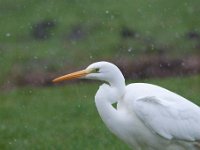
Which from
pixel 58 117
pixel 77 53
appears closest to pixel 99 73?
pixel 58 117

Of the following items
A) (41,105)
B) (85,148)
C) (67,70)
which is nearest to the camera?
(85,148)

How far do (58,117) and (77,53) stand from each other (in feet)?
22.7

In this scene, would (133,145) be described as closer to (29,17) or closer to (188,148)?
(188,148)

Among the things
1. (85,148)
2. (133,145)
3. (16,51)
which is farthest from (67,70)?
(133,145)

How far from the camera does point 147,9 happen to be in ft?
95.2

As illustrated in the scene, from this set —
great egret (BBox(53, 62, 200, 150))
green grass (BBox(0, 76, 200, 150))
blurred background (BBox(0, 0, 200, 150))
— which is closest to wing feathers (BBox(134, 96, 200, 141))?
great egret (BBox(53, 62, 200, 150))

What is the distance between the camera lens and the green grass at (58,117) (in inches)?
664

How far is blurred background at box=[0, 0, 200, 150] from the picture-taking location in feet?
63.6

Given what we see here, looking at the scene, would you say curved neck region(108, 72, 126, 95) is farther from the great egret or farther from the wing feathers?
the wing feathers

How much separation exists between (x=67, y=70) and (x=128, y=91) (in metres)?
11.7

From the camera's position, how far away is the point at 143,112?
1300cm

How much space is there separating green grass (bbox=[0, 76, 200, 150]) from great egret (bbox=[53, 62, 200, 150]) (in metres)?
2.98

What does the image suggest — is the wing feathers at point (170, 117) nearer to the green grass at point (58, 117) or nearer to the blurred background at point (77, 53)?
the green grass at point (58, 117)

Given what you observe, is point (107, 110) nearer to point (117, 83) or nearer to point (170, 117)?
point (117, 83)
